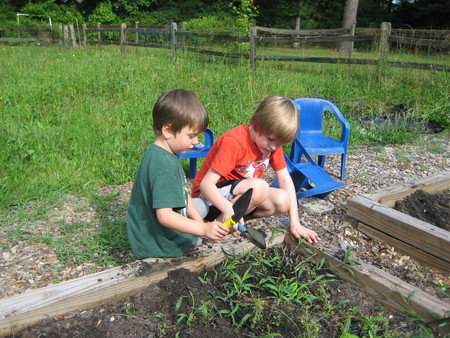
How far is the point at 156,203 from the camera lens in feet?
5.76

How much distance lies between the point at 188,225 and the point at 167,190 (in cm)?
20

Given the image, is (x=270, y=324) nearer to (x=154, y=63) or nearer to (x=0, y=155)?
(x=0, y=155)

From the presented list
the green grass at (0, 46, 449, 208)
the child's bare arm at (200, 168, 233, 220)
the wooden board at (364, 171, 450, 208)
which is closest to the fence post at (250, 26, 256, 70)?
the green grass at (0, 46, 449, 208)

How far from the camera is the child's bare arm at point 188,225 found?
70.2 inches

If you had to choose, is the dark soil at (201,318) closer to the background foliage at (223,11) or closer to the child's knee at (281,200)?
the child's knee at (281,200)

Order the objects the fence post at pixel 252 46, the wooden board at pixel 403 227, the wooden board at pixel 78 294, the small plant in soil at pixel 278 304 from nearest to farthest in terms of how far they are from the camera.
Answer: the wooden board at pixel 78 294 < the small plant in soil at pixel 278 304 < the wooden board at pixel 403 227 < the fence post at pixel 252 46

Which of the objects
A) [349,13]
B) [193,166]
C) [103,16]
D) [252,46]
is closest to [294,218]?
[193,166]

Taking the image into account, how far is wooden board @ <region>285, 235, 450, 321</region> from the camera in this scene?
1597mm

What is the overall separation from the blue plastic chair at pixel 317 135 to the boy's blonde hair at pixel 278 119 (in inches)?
53.1

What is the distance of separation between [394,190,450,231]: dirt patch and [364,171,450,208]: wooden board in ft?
0.13

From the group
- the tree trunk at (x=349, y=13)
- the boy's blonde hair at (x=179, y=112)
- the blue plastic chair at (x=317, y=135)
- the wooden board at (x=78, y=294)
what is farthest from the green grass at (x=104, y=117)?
the tree trunk at (x=349, y=13)

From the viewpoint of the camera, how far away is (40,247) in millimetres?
2484

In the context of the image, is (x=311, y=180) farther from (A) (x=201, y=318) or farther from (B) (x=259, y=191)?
(A) (x=201, y=318)

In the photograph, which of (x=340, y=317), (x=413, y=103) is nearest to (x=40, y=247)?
(x=340, y=317)
